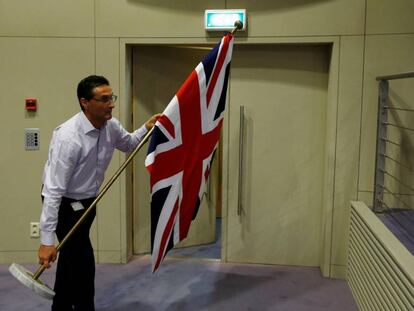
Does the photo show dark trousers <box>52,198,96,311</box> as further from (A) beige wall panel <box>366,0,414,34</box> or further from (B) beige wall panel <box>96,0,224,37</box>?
(A) beige wall panel <box>366,0,414,34</box>

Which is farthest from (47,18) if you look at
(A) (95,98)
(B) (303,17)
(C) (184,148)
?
(B) (303,17)

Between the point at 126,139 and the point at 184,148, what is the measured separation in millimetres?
516

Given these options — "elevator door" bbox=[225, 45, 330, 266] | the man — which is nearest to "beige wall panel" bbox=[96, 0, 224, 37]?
"elevator door" bbox=[225, 45, 330, 266]

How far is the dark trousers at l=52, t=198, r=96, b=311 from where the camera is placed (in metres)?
2.63

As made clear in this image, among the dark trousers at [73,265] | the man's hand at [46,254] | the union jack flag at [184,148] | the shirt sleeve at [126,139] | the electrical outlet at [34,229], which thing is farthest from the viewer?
the electrical outlet at [34,229]

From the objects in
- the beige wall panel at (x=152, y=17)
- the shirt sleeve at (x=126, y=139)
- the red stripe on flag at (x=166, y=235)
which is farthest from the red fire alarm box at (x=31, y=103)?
the red stripe on flag at (x=166, y=235)

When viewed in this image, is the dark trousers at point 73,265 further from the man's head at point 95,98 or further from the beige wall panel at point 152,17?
the beige wall panel at point 152,17

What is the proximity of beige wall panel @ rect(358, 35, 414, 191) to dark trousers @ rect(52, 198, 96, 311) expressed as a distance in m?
1.99

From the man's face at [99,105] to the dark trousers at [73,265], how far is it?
0.47 meters

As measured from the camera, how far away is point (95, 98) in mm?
2525

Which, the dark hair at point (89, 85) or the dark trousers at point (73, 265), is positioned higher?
the dark hair at point (89, 85)

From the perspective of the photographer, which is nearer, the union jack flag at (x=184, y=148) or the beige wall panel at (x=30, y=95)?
the union jack flag at (x=184, y=148)

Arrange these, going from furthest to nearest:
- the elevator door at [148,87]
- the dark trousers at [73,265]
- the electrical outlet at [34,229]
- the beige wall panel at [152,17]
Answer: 1. the elevator door at [148,87]
2. the electrical outlet at [34,229]
3. the beige wall panel at [152,17]
4. the dark trousers at [73,265]

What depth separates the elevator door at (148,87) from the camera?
388cm
